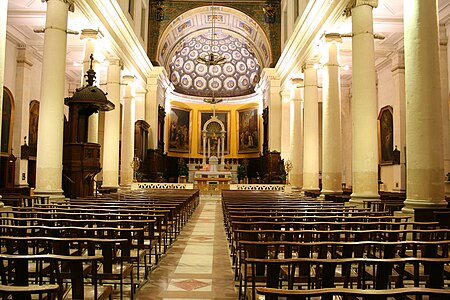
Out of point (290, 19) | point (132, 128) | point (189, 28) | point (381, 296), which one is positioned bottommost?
point (381, 296)

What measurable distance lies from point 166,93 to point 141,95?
6218 mm

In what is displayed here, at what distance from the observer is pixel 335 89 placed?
14.3 metres

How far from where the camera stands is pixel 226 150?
35750 mm

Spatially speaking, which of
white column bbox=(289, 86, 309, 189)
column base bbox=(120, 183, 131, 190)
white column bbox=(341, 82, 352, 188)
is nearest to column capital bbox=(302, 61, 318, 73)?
white column bbox=(289, 86, 309, 189)

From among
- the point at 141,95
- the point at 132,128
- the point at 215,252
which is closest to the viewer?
the point at 215,252

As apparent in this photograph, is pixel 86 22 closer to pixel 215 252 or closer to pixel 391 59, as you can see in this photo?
pixel 215 252

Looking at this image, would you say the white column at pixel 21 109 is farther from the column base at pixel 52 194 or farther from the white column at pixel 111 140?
the column base at pixel 52 194

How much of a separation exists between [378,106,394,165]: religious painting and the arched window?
16.6 m

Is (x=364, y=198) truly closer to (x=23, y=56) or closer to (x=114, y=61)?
(x=114, y=61)

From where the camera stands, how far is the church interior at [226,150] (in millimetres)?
4176

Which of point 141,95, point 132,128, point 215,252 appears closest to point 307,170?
point 132,128

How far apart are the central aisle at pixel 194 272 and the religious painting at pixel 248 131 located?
986 inches

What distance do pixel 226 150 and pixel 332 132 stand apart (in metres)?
21.9

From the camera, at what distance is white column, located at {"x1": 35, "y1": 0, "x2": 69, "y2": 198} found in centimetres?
1088
